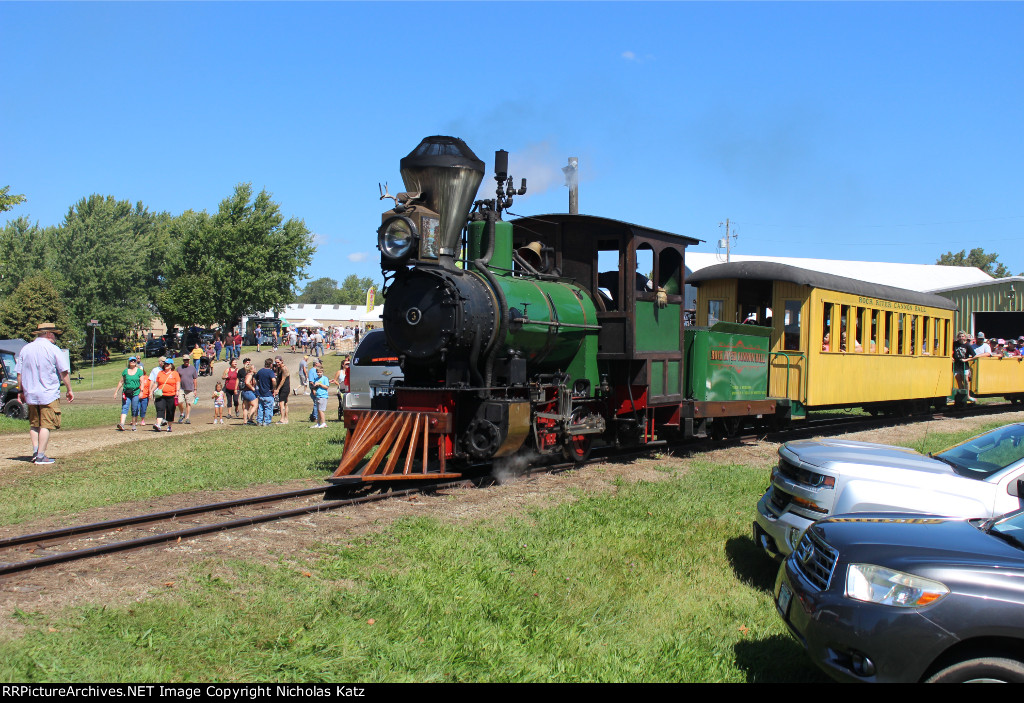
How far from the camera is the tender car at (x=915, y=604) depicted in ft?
10.8

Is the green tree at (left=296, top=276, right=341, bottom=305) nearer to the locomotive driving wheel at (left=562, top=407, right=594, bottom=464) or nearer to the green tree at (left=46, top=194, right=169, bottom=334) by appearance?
the green tree at (left=46, top=194, right=169, bottom=334)

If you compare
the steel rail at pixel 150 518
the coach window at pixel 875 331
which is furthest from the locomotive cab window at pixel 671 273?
the coach window at pixel 875 331

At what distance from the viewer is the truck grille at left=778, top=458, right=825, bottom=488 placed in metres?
5.95

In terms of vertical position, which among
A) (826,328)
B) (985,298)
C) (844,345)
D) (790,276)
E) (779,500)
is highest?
(985,298)

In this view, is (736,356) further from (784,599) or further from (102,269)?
(102,269)

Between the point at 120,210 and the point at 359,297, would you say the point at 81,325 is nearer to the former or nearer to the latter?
the point at 120,210

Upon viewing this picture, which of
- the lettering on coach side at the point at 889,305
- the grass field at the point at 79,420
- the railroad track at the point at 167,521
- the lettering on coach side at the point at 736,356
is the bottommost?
the grass field at the point at 79,420

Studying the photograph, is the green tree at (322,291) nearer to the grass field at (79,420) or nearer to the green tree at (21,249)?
the green tree at (21,249)

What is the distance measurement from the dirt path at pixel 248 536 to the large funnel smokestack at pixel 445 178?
3.19m

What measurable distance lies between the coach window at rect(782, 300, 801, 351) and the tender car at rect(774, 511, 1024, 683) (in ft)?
35.4

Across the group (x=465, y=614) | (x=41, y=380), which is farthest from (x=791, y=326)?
(x=41, y=380)

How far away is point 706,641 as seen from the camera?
4.87 meters

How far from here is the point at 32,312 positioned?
44719 millimetres

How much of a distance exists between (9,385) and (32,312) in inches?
1133
